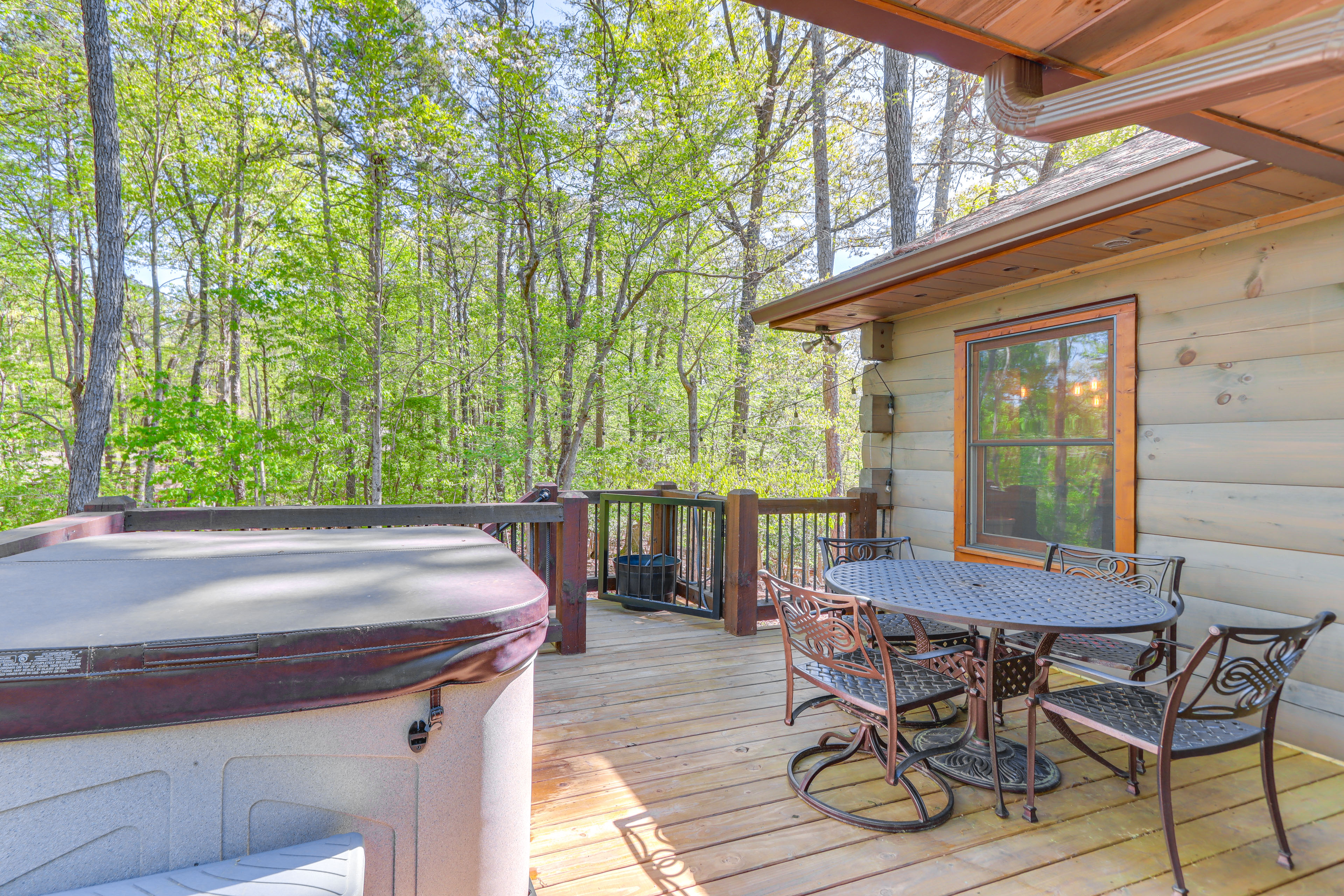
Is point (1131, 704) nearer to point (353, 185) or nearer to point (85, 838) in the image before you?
point (85, 838)

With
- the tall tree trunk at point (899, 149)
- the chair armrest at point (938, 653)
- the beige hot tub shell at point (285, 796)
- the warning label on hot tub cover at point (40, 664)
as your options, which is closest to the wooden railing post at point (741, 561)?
the chair armrest at point (938, 653)

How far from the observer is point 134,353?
995cm

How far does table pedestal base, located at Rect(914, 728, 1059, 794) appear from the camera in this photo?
2.28 meters

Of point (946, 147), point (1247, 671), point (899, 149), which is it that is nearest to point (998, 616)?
point (1247, 671)

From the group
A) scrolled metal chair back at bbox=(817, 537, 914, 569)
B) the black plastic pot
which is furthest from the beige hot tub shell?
the black plastic pot

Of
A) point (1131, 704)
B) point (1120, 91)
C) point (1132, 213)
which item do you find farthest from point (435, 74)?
point (1131, 704)

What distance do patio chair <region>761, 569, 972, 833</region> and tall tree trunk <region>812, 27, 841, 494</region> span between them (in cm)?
574

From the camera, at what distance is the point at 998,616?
201cm

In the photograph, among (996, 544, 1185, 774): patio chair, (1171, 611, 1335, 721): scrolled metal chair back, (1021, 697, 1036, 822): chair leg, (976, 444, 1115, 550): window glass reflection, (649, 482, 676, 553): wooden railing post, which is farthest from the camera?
(649, 482, 676, 553): wooden railing post

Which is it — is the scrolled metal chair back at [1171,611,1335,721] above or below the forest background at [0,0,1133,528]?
below

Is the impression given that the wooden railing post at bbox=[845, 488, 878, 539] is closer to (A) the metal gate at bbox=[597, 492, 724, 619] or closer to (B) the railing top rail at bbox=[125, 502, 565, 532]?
(A) the metal gate at bbox=[597, 492, 724, 619]

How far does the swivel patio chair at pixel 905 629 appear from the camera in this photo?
276 cm

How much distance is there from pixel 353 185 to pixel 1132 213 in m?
7.60

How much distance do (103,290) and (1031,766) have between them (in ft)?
27.9
